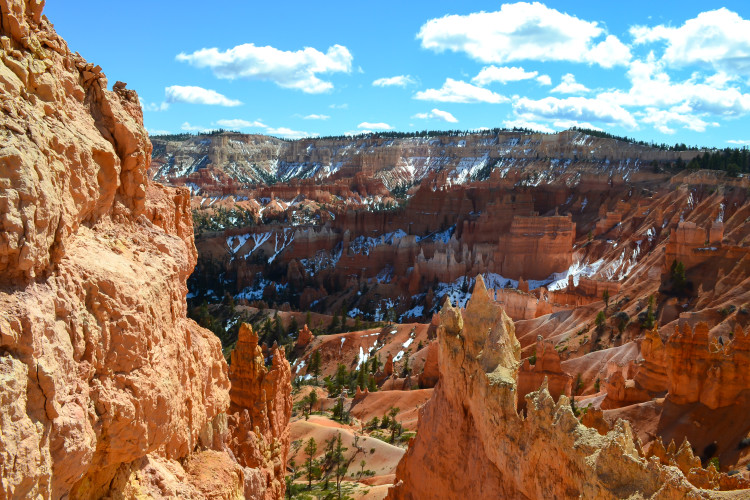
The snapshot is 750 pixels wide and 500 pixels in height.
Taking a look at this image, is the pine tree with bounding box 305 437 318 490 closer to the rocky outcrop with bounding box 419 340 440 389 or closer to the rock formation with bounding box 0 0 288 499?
the rocky outcrop with bounding box 419 340 440 389

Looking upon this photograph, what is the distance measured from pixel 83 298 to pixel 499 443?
8127 millimetres

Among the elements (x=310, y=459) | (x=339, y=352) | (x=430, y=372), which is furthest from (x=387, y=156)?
(x=310, y=459)

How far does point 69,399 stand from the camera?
4422 mm

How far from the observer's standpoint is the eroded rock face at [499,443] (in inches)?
324

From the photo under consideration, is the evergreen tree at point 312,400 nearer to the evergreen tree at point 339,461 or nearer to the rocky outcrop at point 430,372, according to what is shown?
the rocky outcrop at point 430,372

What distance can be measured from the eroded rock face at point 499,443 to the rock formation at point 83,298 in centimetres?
506

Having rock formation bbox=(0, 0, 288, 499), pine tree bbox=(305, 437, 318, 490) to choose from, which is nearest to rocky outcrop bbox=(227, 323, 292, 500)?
pine tree bbox=(305, 437, 318, 490)

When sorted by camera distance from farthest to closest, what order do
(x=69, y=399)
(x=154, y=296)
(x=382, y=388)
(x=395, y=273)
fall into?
(x=395, y=273) → (x=382, y=388) → (x=154, y=296) → (x=69, y=399)

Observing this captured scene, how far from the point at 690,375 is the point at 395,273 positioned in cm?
4990

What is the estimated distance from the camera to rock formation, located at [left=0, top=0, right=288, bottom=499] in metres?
4.00

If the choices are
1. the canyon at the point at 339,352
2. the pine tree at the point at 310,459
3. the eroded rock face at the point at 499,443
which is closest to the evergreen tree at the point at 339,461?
the canyon at the point at 339,352

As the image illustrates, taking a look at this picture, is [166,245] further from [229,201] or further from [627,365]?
[229,201]

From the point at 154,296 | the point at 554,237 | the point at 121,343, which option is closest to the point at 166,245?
the point at 154,296

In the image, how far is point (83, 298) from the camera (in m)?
4.85
